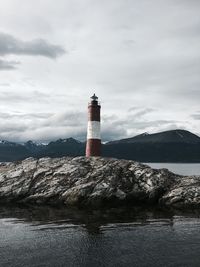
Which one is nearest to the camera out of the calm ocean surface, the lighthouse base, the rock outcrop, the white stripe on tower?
the calm ocean surface

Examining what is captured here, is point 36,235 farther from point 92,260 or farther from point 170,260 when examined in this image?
point 170,260

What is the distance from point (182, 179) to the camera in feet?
145

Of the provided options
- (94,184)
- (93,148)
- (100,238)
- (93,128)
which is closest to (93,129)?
(93,128)

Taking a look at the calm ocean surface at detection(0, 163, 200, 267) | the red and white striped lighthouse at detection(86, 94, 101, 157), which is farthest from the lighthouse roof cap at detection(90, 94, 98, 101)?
the calm ocean surface at detection(0, 163, 200, 267)

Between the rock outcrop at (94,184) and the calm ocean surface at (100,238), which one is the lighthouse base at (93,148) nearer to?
the rock outcrop at (94,184)

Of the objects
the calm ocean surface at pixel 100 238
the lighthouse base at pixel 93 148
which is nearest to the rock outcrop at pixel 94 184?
the calm ocean surface at pixel 100 238

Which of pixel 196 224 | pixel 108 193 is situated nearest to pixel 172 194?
pixel 108 193

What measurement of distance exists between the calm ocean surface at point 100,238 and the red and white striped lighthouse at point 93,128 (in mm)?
17459

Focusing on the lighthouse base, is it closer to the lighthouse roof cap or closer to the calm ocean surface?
the lighthouse roof cap

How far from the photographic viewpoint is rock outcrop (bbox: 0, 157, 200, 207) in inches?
1610

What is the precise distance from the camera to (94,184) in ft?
138

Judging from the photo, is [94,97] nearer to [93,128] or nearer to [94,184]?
[93,128]

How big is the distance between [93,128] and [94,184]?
1268 cm

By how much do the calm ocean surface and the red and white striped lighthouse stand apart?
57.3 ft
